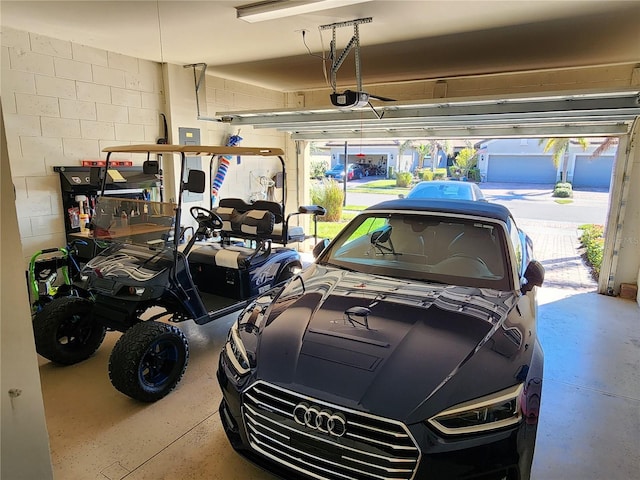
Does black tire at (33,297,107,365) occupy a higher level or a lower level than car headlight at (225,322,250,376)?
lower

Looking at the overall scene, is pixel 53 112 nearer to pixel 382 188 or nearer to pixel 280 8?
pixel 280 8

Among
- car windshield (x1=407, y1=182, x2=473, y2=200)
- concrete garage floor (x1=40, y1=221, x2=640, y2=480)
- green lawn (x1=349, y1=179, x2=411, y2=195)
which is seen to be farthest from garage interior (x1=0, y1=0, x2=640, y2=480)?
green lawn (x1=349, y1=179, x2=411, y2=195)

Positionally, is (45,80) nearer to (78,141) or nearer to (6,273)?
(78,141)

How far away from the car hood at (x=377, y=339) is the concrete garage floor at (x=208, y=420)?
2.92 feet

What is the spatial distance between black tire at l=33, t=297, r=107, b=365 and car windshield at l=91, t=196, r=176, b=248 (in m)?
0.66

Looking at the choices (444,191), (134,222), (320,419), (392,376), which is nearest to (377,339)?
(392,376)

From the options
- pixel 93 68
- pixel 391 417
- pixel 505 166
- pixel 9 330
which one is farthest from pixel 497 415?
pixel 505 166

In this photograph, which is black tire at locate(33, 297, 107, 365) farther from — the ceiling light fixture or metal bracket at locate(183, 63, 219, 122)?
metal bracket at locate(183, 63, 219, 122)

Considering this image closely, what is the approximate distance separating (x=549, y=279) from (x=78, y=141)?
291 inches

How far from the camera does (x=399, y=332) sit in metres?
2.16

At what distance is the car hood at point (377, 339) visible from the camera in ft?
5.95

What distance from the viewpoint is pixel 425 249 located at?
3.18 metres

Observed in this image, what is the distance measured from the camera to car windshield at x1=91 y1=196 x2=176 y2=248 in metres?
3.45

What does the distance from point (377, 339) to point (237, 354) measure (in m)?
0.80
